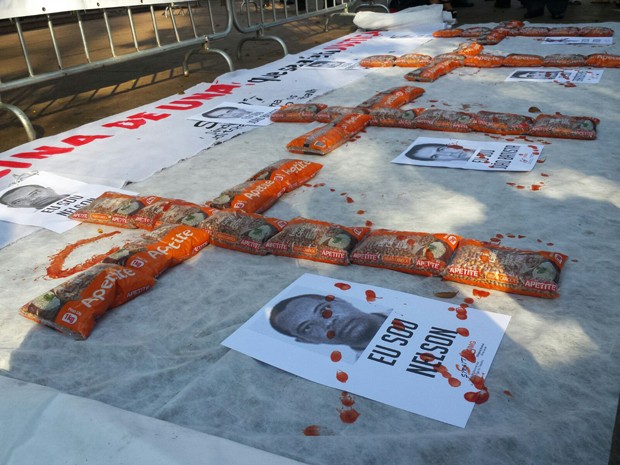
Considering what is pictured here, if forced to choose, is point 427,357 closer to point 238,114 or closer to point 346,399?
point 346,399

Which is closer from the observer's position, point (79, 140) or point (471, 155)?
point (471, 155)

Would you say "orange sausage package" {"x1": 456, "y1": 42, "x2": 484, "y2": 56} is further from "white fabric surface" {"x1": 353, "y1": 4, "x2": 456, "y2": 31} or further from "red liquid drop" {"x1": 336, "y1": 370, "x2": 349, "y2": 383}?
"red liquid drop" {"x1": 336, "y1": 370, "x2": 349, "y2": 383}

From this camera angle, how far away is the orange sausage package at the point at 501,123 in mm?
2900

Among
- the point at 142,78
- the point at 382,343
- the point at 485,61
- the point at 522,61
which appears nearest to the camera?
the point at 382,343

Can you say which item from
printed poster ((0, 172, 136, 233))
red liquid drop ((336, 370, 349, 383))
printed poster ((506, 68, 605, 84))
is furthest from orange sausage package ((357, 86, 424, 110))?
red liquid drop ((336, 370, 349, 383))

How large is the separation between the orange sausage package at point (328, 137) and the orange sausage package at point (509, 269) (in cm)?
121

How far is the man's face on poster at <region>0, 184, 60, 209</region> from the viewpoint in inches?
99.6

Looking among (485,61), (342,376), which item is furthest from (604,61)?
(342,376)

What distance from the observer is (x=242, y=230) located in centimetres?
200

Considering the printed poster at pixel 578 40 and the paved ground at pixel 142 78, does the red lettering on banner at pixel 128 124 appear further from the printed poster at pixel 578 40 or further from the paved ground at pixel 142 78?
the printed poster at pixel 578 40

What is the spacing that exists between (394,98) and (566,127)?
100 cm

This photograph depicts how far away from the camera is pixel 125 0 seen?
13.2ft

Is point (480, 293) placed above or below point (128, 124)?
below

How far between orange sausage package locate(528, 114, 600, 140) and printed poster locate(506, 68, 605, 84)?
1010 mm
